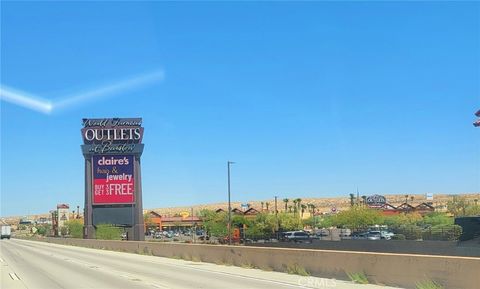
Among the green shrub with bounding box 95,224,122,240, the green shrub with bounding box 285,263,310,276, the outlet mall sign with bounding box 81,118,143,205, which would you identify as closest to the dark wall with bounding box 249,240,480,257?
the green shrub with bounding box 285,263,310,276

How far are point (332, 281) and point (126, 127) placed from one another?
281 ft

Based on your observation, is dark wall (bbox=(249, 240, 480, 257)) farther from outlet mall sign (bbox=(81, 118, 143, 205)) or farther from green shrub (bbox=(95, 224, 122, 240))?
outlet mall sign (bbox=(81, 118, 143, 205))

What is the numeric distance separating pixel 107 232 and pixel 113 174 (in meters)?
10.2

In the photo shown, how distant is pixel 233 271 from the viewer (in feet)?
82.4

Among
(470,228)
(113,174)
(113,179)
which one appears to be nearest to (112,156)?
(113,174)

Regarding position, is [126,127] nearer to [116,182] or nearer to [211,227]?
[116,182]

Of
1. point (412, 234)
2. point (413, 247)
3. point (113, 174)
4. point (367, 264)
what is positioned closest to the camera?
point (367, 264)

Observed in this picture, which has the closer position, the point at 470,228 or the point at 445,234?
the point at 470,228

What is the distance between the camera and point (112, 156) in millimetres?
100938

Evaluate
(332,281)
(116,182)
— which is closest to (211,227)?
(116,182)

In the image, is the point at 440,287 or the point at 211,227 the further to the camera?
the point at 211,227
